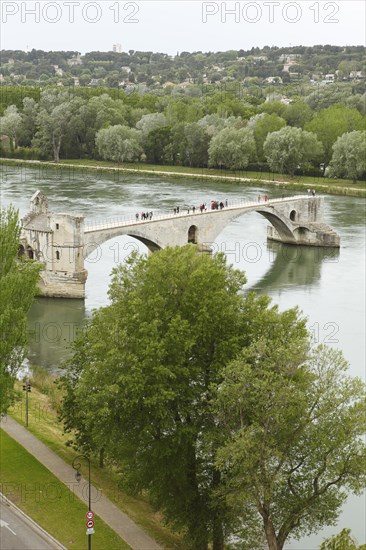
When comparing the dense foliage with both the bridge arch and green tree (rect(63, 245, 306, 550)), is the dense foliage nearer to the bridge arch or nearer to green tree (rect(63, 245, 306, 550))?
the bridge arch

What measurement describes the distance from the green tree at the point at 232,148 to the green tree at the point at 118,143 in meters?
9.26

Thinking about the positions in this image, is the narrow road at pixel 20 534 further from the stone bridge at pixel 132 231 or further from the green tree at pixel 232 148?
the green tree at pixel 232 148

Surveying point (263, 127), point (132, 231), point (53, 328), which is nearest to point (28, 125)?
point (263, 127)

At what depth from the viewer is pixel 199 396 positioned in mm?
19891

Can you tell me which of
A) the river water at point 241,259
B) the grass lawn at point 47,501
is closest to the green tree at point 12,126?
the river water at point 241,259

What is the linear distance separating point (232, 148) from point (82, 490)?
226ft

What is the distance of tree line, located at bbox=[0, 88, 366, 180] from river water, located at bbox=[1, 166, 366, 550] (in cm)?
545

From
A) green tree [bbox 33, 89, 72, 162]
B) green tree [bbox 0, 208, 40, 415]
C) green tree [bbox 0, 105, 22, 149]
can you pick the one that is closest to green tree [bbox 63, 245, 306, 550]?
green tree [bbox 0, 208, 40, 415]

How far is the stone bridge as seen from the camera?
42.2 m

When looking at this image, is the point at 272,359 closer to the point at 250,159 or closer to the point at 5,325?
the point at 5,325

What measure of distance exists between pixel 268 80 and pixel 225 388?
6752 inches

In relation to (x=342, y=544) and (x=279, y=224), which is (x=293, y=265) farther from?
(x=342, y=544)

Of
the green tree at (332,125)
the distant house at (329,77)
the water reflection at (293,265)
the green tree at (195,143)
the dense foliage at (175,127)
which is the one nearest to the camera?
the water reflection at (293,265)

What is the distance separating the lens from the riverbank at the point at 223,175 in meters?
81.1
